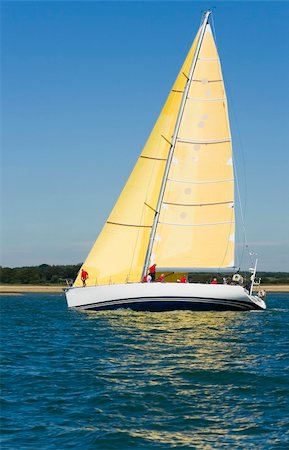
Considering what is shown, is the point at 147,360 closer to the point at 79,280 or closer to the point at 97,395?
the point at 97,395

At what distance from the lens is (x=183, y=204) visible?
1774 inches

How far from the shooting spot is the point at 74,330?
3316 cm

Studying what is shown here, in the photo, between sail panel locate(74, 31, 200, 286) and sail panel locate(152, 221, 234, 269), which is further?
sail panel locate(74, 31, 200, 286)

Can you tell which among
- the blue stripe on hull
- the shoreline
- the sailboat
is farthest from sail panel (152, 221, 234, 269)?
the shoreline

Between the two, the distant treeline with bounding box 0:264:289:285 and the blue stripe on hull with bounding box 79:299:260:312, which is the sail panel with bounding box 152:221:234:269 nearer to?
the blue stripe on hull with bounding box 79:299:260:312

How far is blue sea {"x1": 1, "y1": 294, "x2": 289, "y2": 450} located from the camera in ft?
45.2

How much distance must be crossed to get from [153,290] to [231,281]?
243 inches

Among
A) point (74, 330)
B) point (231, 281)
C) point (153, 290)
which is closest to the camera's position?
point (74, 330)

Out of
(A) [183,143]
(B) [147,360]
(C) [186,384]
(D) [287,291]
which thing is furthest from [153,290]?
(D) [287,291]

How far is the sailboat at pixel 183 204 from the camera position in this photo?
147 feet

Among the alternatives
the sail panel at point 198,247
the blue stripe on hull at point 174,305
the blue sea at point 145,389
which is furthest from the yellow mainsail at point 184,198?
the blue sea at point 145,389

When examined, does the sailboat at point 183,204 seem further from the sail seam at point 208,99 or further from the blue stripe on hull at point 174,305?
the blue stripe on hull at point 174,305

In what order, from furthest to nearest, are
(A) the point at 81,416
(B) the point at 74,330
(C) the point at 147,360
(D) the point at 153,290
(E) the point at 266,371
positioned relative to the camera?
(D) the point at 153,290
(B) the point at 74,330
(C) the point at 147,360
(E) the point at 266,371
(A) the point at 81,416

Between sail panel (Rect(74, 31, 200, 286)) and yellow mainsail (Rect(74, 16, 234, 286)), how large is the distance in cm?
6
